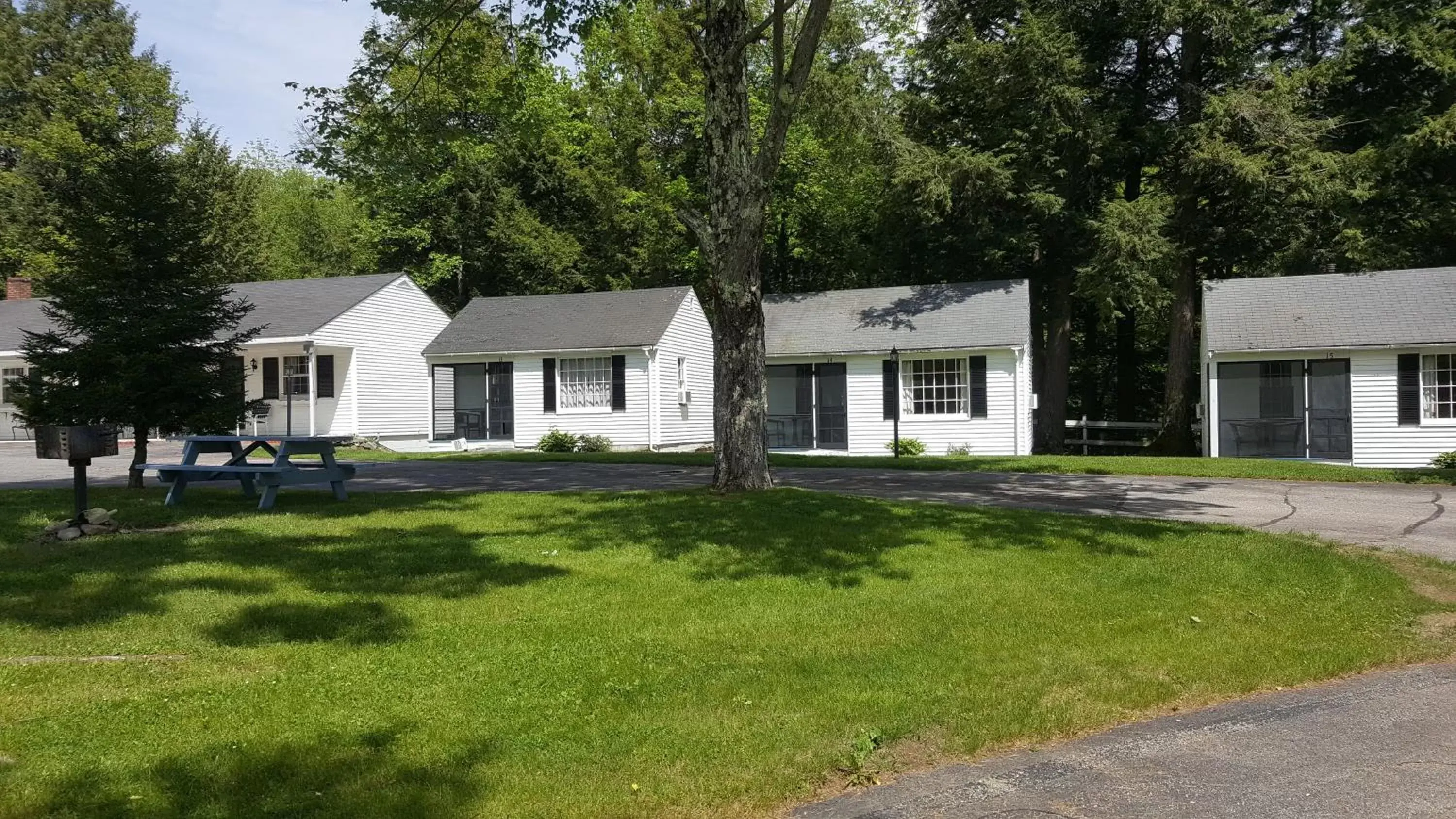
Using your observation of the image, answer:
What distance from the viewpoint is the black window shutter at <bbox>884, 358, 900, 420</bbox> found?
2486cm

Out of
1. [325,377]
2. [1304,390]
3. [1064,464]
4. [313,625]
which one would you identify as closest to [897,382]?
[1064,464]

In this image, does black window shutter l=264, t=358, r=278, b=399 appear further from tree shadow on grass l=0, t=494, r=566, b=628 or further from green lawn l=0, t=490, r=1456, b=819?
tree shadow on grass l=0, t=494, r=566, b=628

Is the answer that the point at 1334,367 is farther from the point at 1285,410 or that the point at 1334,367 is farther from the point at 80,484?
the point at 80,484

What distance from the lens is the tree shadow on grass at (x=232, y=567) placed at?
6520 millimetres

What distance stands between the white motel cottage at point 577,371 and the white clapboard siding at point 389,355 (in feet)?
5.71

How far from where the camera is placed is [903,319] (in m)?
26.0

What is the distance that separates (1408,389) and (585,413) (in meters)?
19.0

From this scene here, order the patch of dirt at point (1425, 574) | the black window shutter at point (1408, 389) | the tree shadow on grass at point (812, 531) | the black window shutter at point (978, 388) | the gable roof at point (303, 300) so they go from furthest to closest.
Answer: the gable roof at point (303, 300) → the black window shutter at point (978, 388) → the black window shutter at point (1408, 389) → the tree shadow on grass at point (812, 531) → the patch of dirt at point (1425, 574)

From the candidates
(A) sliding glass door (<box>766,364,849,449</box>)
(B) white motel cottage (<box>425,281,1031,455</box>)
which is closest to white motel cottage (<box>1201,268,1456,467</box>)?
(B) white motel cottage (<box>425,281,1031,455</box>)

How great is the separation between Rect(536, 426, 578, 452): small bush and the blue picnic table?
12.7 m

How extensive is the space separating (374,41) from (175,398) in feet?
19.5

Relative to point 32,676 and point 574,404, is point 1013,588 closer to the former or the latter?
point 32,676

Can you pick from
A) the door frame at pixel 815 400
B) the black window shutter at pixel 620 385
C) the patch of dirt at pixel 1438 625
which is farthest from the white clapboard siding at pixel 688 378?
the patch of dirt at pixel 1438 625

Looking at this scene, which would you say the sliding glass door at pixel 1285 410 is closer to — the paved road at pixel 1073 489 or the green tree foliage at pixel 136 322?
the paved road at pixel 1073 489
